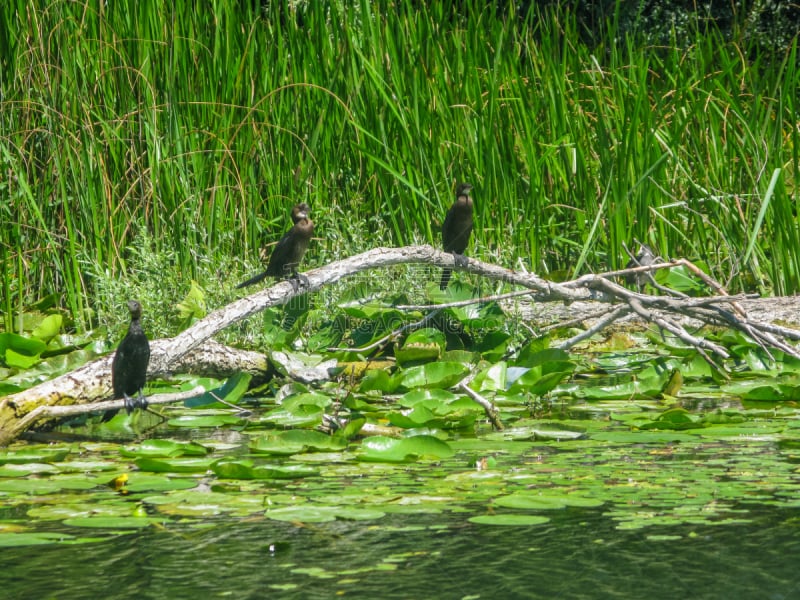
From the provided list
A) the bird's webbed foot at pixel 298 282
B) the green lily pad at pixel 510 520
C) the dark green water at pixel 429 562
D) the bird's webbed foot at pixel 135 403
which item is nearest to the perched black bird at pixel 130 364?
the bird's webbed foot at pixel 135 403

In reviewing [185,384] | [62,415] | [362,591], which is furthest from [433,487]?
[185,384]

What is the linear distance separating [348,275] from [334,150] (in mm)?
1549

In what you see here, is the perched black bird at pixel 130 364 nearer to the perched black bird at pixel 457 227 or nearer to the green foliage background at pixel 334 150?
the green foliage background at pixel 334 150

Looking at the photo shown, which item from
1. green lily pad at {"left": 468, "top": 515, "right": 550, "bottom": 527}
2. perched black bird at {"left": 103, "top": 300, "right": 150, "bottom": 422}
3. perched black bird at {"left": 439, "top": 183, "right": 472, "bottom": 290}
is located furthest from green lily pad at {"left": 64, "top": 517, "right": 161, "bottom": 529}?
perched black bird at {"left": 439, "top": 183, "right": 472, "bottom": 290}

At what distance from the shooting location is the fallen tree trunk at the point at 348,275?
133 inches

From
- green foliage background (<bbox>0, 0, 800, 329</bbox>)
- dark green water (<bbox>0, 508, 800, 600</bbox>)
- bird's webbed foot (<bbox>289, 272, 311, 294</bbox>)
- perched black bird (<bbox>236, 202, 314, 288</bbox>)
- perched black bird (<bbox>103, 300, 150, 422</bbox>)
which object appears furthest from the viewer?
green foliage background (<bbox>0, 0, 800, 329</bbox>)

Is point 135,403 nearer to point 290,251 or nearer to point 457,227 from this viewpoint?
point 290,251

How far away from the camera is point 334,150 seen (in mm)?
5477

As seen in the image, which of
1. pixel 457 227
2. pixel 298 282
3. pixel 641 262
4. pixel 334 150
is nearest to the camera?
pixel 298 282

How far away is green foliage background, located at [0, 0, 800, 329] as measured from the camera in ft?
16.4

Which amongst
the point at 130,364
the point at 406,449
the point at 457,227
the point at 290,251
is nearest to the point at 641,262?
the point at 457,227

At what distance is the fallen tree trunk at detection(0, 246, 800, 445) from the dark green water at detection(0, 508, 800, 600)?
1.36 meters

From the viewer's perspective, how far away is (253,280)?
4430 millimetres

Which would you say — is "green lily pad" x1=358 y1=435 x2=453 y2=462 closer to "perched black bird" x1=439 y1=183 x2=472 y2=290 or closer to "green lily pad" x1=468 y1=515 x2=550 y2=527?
"green lily pad" x1=468 y1=515 x2=550 y2=527
